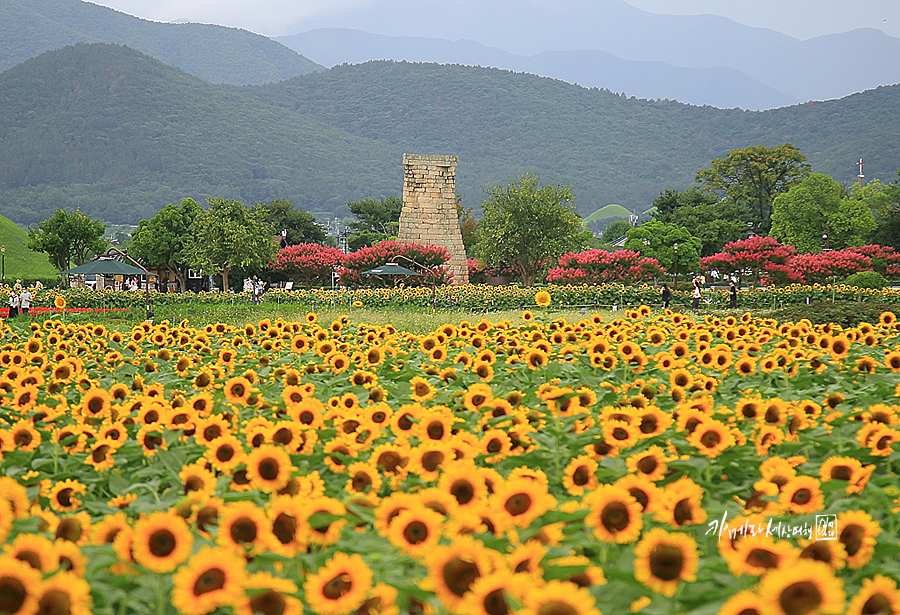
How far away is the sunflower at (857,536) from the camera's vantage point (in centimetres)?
200

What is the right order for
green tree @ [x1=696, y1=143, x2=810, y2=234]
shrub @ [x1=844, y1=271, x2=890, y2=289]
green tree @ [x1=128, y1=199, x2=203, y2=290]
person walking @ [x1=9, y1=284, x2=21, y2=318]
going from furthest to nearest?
green tree @ [x1=696, y1=143, x2=810, y2=234], green tree @ [x1=128, y1=199, x2=203, y2=290], shrub @ [x1=844, y1=271, x2=890, y2=289], person walking @ [x1=9, y1=284, x2=21, y2=318]

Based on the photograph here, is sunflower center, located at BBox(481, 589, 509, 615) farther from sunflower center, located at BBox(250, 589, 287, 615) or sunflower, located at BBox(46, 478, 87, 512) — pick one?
sunflower, located at BBox(46, 478, 87, 512)

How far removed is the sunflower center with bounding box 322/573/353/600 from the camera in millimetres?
1756

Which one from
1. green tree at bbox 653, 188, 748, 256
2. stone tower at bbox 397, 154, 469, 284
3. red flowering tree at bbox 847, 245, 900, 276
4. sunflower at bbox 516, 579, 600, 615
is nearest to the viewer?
sunflower at bbox 516, 579, 600, 615

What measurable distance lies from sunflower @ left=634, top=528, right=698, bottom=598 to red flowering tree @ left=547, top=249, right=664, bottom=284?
30.3m

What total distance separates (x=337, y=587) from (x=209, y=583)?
0.95ft

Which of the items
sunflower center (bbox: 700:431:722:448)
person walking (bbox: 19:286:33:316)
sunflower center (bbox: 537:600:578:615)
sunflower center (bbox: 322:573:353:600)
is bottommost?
sunflower center (bbox: 322:573:353:600)

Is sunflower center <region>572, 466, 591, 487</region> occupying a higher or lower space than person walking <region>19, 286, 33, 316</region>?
lower

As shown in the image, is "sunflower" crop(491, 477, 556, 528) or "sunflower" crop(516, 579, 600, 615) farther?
"sunflower" crop(491, 477, 556, 528)

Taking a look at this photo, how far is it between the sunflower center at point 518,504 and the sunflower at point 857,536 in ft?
2.73

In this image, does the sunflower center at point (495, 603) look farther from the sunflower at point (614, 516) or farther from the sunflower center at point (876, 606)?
the sunflower center at point (876, 606)

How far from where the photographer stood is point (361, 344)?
240 inches

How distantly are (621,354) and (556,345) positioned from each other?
2.25 feet

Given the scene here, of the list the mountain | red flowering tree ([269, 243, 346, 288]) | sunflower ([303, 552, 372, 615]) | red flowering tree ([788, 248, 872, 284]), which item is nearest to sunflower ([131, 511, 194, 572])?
sunflower ([303, 552, 372, 615])
